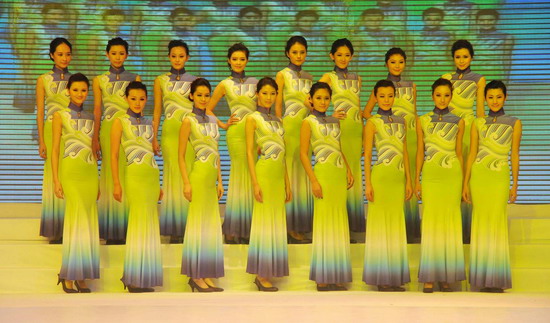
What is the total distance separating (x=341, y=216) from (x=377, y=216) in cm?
23

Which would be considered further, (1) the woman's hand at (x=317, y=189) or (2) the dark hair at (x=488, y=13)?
(2) the dark hair at (x=488, y=13)

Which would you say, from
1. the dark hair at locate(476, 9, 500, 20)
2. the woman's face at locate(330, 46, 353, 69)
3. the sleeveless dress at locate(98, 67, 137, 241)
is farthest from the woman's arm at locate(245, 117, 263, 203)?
the dark hair at locate(476, 9, 500, 20)

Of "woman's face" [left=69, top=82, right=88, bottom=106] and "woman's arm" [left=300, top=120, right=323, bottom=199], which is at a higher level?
"woman's face" [left=69, top=82, right=88, bottom=106]

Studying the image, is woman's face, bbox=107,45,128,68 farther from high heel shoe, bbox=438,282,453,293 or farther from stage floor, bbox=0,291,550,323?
high heel shoe, bbox=438,282,453,293

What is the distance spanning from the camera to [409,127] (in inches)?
281

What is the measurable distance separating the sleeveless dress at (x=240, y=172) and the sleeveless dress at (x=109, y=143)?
687 mm

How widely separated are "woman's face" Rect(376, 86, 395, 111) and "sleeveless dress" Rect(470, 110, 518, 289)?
0.57 metres

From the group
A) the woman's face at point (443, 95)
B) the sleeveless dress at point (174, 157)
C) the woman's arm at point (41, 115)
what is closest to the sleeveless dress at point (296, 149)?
the sleeveless dress at point (174, 157)

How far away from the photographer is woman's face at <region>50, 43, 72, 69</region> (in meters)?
7.05

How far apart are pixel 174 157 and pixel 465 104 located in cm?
197

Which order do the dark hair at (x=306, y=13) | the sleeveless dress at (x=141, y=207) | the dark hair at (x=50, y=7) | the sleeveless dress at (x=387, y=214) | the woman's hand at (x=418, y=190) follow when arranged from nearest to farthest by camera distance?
1. the sleeveless dress at (x=141, y=207)
2. the sleeveless dress at (x=387, y=214)
3. the woman's hand at (x=418, y=190)
4. the dark hair at (x=50, y=7)
5. the dark hair at (x=306, y=13)

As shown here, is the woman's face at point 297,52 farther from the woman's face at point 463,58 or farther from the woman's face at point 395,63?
the woman's face at point 463,58

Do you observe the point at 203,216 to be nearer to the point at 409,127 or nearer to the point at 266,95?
the point at 266,95

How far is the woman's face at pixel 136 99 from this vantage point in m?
6.68
